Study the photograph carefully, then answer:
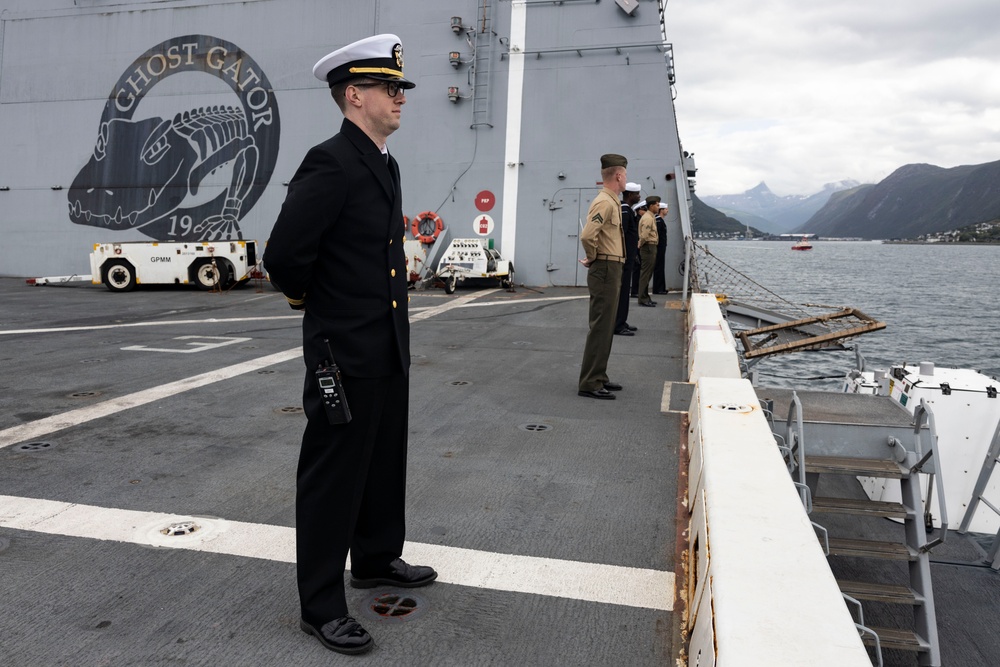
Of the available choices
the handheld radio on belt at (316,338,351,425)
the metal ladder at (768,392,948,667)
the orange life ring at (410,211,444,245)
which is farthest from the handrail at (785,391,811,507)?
the orange life ring at (410,211,444,245)

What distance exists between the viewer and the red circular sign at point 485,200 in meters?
14.9

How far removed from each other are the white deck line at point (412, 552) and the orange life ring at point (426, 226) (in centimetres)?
1215

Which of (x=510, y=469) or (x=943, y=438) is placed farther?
(x=943, y=438)

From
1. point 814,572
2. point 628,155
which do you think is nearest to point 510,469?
point 814,572

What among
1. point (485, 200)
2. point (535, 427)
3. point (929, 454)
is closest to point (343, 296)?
point (535, 427)

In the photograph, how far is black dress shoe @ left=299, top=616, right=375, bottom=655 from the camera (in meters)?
2.16

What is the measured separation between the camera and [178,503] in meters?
3.33

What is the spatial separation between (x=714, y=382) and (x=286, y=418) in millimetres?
2792

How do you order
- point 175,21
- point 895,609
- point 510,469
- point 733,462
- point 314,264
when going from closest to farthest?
point 314,264, point 733,462, point 510,469, point 895,609, point 175,21

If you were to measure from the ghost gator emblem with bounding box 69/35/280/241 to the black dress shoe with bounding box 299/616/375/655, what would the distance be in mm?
15033

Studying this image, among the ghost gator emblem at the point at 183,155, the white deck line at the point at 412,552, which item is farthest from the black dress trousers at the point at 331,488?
the ghost gator emblem at the point at 183,155

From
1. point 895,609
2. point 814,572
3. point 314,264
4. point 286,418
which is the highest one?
point 314,264

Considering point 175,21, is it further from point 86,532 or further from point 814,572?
point 814,572

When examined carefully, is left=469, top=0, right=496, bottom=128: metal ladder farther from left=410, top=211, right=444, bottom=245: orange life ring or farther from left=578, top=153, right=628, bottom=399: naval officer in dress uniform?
left=578, top=153, right=628, bottom=399: naval officer in dress uniform
